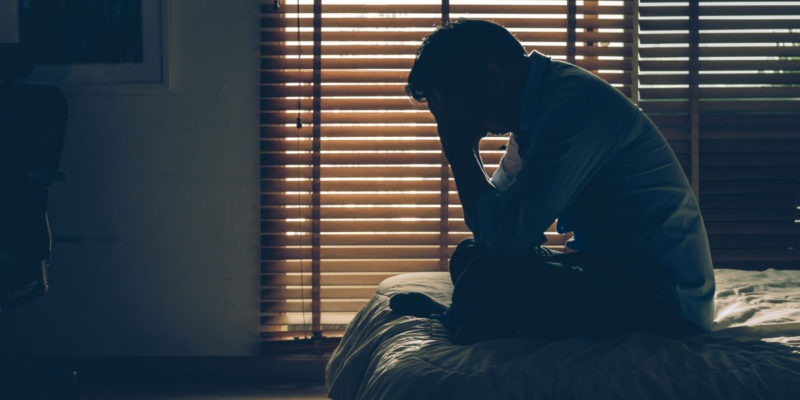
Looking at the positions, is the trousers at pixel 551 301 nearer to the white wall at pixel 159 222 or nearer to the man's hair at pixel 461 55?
the man's hair at pixel 461 55

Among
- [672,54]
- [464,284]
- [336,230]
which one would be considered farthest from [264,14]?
[464,284]

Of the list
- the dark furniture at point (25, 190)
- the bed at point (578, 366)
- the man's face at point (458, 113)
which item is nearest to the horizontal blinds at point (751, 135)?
the bed at point (578, 366)

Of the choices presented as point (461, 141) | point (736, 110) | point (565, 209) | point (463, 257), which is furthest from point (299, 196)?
point (736, 110)

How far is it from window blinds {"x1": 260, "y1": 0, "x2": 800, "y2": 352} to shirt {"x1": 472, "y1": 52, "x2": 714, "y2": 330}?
1461 mm

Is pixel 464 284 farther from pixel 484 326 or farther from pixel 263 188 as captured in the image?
pixel 263 188

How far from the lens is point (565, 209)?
1.37 metres

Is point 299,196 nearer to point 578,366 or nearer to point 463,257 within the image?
point 463,257

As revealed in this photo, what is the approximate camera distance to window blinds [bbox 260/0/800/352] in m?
2.75

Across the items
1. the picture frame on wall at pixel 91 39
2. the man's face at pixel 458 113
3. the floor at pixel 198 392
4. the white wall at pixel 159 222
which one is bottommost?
the floor at pixel 198 392

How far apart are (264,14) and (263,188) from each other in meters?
0.69

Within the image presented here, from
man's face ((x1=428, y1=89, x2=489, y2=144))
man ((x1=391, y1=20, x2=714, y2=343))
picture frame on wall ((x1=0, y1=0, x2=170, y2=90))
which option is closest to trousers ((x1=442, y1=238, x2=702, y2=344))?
man ((x1=391, y1=20, x2=714, y2=343))

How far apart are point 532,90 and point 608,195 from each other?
0.26 meters

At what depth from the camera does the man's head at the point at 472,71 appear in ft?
4.53

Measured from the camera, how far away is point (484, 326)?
121 cm
